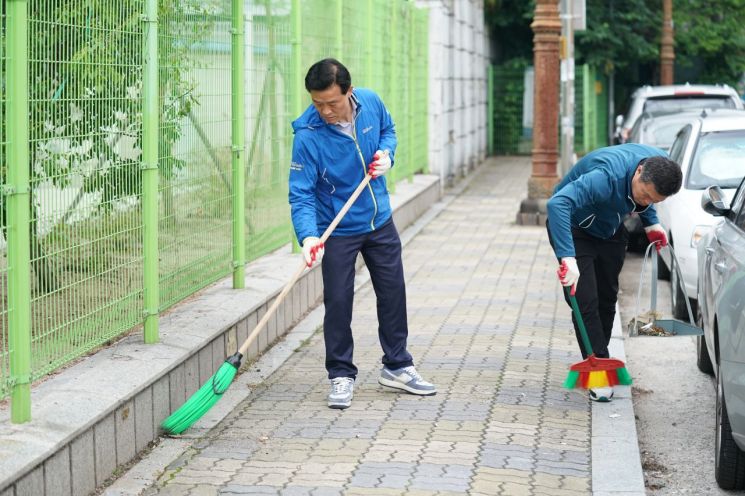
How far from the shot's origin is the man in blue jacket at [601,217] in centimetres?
675

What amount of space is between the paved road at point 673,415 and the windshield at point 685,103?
966 cm

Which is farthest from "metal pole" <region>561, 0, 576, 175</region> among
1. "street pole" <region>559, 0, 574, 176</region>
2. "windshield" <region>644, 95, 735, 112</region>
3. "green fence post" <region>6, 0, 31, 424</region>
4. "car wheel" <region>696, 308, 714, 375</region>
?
"green fence post" <region>6, 0, 31, 424</region>

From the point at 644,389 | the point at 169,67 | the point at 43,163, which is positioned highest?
A: the point at 169,67

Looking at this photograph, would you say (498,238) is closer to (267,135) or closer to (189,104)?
(267,135)

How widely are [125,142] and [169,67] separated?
32.9 inches

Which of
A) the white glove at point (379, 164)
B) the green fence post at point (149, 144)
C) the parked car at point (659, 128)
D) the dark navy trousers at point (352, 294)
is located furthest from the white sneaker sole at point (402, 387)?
the parked car at point (659, 128)

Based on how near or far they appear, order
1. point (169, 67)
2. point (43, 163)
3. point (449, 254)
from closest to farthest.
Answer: point (43, 163) → point (169, 67) → point (449, 254)

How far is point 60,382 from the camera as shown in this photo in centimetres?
595

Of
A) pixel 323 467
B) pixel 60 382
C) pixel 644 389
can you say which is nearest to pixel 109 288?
pixel 60 382

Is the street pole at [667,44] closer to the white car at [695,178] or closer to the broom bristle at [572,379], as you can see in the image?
the white car at [695,178]

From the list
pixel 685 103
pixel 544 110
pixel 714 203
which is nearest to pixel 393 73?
pixel 544 110

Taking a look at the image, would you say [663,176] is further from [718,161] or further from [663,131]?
[663,131]

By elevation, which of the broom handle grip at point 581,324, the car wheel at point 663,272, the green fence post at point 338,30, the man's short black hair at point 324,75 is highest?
the green fence post at point 338,30

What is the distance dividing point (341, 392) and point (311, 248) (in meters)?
0.92
